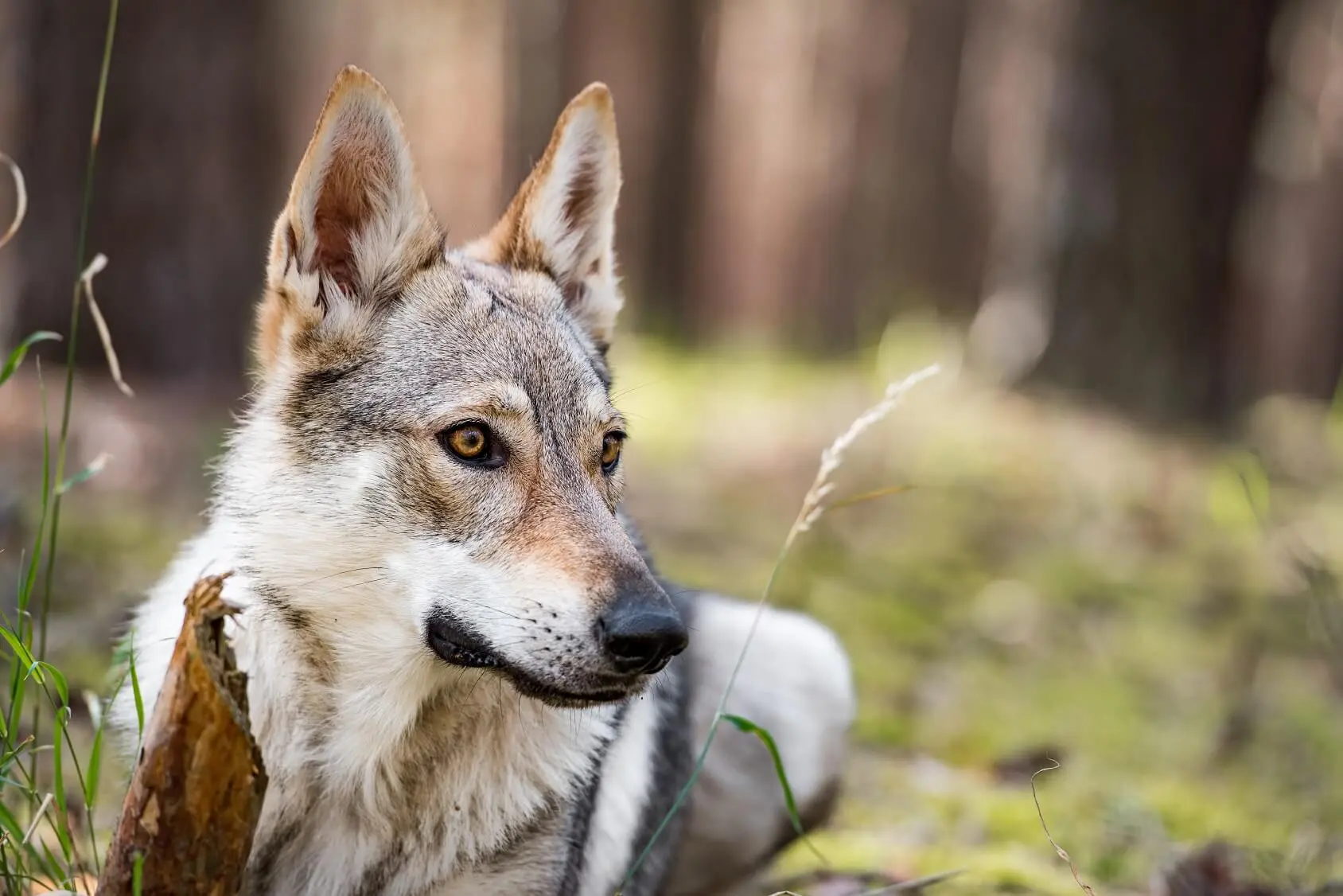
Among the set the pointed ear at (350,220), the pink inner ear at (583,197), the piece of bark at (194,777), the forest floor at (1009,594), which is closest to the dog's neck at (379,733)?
the piece of bark at (194,777)

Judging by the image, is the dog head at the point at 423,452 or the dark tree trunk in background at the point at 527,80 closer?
the dog head at the point at 423,452

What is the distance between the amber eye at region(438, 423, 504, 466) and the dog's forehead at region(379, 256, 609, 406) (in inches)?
5.1

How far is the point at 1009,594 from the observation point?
23.4 feet

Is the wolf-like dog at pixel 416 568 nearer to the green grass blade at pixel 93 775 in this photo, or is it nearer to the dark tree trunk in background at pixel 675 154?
the green grass blade at pixel 93 775

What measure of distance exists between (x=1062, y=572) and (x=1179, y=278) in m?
2.91

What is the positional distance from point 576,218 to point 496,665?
148 cm

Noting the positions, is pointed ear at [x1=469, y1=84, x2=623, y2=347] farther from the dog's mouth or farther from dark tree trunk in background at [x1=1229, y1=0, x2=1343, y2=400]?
dark tree trunk in background at [x1=1229, y1=0, x2=1343, y2=400]

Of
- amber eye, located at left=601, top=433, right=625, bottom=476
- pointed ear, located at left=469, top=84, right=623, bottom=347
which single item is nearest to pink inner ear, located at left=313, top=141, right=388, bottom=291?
pointed ear, located at left=469, top=84, right=623, bottom=347

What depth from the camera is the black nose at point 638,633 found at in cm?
255

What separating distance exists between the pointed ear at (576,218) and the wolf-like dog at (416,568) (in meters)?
0.02

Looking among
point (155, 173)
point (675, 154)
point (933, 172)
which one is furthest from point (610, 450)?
point (933, 172)

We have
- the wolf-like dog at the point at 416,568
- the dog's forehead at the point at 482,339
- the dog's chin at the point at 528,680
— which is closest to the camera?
the dog's chin at the point at 528,680

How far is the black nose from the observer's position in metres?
2.55

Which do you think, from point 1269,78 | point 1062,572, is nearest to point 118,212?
point 1062,572
